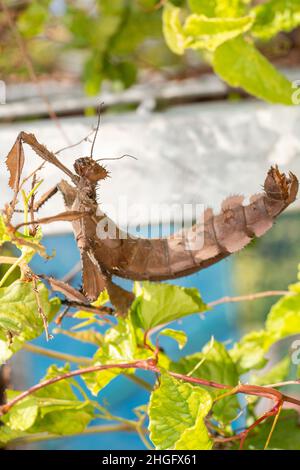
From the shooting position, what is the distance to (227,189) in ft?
3.53

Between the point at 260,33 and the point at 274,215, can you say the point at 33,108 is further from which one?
the point at 274,215

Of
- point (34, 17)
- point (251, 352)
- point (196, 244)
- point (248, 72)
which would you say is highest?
point (34, 17)

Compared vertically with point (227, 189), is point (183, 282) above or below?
below

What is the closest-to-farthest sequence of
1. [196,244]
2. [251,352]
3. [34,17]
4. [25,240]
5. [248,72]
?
[25,240], [196,244], [251,352], [248,72], [34,17]

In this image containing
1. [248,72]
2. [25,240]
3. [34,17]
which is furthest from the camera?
[34,17]

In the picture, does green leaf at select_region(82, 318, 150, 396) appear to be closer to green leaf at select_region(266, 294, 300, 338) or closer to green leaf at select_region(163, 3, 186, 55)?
green leaf at select_region(266, 294, 300, 338)

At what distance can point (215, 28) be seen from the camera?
32.1 inches

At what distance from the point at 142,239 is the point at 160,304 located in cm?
7

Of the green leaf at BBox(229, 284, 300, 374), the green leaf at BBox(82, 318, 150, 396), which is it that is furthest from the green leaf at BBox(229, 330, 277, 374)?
the green leaf at BBox(82, 318, 150, 396)

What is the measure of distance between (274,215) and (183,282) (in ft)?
1.22

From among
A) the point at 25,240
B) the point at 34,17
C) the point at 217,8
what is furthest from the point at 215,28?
the point at 34,17

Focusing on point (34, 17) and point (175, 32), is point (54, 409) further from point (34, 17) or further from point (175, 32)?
point (34, 17)

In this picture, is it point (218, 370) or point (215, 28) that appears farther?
point (215, 28)
